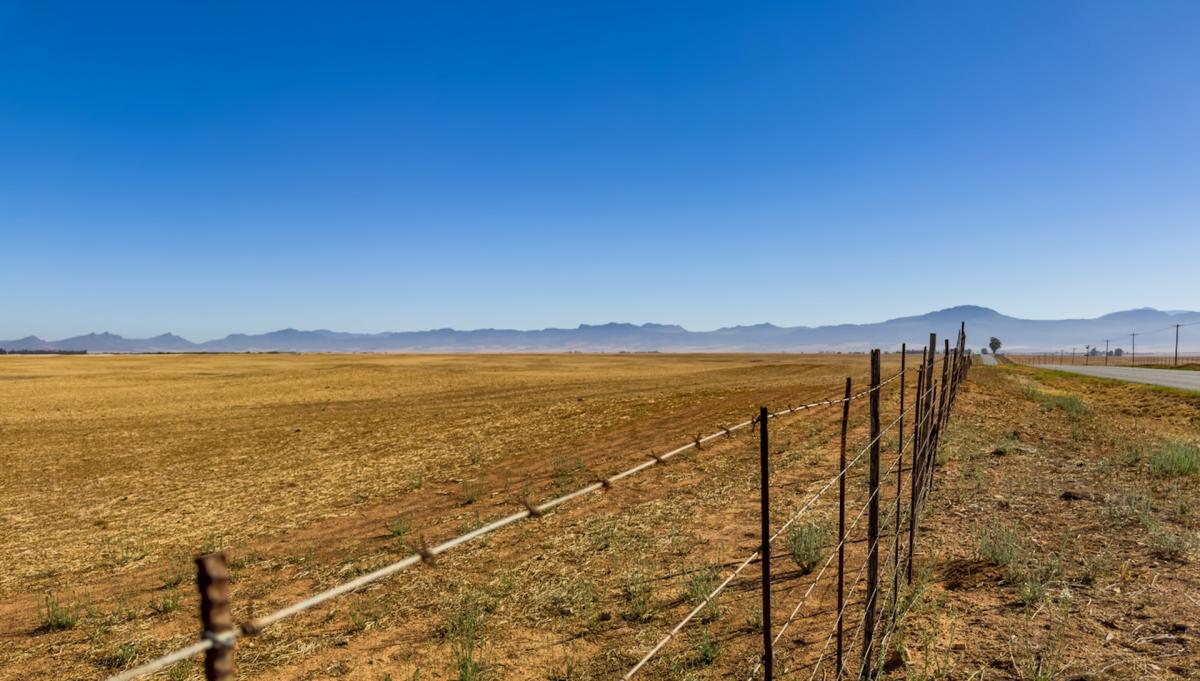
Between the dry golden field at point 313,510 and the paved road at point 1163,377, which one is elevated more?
the paved road at point 1163,377

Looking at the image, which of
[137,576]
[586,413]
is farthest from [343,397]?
[137,576]

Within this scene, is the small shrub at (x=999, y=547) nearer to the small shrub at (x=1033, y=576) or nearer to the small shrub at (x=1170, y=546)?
the small shrub at (x=1033, y=576)

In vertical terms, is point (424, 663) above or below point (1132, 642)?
below

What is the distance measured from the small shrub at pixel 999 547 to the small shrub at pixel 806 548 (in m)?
1.77

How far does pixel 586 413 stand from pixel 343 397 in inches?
608

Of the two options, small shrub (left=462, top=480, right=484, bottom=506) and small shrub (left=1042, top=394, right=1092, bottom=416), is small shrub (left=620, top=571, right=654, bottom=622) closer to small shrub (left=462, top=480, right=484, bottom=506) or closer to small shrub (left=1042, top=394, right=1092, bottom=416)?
small shrub (left=462, top=480, right=484, bottom=506)

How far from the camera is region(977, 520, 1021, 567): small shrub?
23.9 feet

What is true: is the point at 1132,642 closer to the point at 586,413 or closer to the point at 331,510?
the point at 331,510

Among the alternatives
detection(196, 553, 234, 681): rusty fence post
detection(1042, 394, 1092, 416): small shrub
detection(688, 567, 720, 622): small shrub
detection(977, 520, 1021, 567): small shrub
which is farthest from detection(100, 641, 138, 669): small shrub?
detection(1042, 394, 1092, 416): small shrub

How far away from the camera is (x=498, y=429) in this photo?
1980 cm

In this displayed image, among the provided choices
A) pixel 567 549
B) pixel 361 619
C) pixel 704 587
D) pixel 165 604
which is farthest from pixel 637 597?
pixel 165 604

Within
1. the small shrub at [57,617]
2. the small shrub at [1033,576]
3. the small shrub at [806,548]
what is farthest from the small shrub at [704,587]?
the small shrub at [57,617]

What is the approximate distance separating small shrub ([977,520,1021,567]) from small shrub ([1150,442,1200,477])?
18.3ft

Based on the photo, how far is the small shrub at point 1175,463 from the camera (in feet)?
37.2
